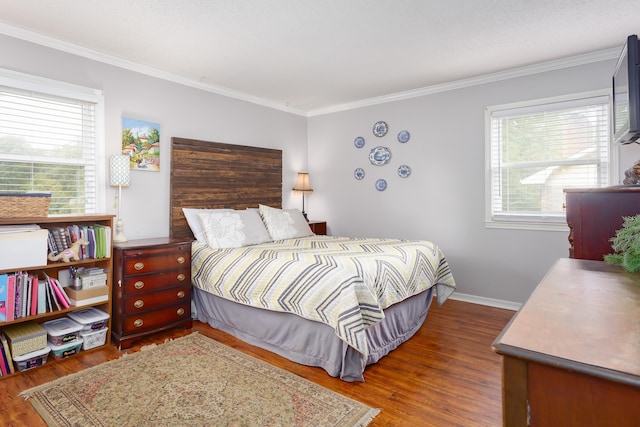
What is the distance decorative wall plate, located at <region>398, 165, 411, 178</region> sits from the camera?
445 cm

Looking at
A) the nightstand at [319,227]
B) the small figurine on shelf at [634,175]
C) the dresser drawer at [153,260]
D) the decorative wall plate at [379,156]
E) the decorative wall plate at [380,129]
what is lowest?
the dresser drawer at [153,260]

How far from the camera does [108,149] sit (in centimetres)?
328

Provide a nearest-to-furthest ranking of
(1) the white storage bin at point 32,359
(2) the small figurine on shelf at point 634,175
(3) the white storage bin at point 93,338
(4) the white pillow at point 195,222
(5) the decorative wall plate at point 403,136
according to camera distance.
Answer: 1. (2) the small figurine on shelf at point 634,175
2. (1) the white storage bin at point 32,359
3. (3) the white storage bin at point 93,338
4. (4) the white pillow at point 195,222
5. (5) the decorative wall plate at point 403,136

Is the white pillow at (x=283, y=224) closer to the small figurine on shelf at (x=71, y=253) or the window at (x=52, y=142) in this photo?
the window at (x=52, y=142)

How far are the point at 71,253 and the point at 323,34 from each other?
2.61m

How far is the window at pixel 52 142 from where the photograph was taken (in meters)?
2.78

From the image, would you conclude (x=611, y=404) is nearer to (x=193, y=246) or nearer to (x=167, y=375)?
(x=167, y=375)

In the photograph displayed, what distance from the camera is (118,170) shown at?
3.16 m

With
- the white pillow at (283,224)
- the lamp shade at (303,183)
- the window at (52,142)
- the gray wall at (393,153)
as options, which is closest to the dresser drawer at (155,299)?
the gray wall at (393,153)

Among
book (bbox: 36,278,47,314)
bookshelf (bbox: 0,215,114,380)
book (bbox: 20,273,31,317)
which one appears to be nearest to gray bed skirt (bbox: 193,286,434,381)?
bookshelf (bbox: 0,215,114,380)

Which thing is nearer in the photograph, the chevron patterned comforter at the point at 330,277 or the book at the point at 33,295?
Answer: the chevron patterned comforter at the point at 330,277

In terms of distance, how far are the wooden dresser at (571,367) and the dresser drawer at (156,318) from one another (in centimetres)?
290

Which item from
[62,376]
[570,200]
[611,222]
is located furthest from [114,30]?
[611,222]

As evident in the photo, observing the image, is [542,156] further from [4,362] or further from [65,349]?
[4,362]
